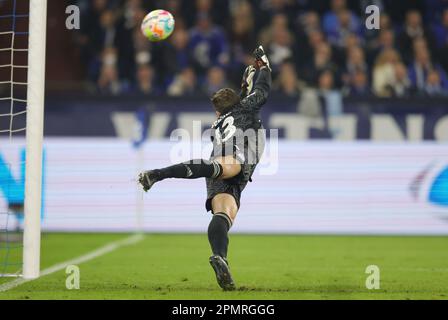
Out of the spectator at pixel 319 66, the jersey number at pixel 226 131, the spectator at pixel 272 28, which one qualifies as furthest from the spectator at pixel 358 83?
the jersey number at pixel 226 131

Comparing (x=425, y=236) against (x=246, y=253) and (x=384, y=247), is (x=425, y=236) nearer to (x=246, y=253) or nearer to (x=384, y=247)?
(x=384, y=247)

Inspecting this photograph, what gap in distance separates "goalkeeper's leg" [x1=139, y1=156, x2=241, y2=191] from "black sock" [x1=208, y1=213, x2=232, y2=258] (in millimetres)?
381

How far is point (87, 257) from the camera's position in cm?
1020

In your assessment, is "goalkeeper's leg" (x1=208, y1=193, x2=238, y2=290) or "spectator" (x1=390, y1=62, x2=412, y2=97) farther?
"spectator" (x1=390, y1=62, x2=412, y2=97)

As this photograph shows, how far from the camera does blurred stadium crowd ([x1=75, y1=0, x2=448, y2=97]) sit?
1455 cm

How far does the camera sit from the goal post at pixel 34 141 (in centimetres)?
803

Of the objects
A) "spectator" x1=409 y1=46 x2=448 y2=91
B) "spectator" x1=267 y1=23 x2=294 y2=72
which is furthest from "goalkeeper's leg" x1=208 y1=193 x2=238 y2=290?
"spectator" x1=409 y1=46 x2=448 y2=91

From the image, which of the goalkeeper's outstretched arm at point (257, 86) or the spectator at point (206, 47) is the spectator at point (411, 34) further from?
the goalkeeper's outstretched arm at point (257, 86)

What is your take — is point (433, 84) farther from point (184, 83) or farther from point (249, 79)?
point (249, 79)

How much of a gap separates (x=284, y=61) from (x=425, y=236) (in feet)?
12.5

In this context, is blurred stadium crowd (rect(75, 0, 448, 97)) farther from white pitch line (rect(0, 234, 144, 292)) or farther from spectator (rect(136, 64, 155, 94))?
white pitch line (rect(0, 234, 144, 292))

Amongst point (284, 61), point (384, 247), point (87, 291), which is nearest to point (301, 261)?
point (384, 247)
